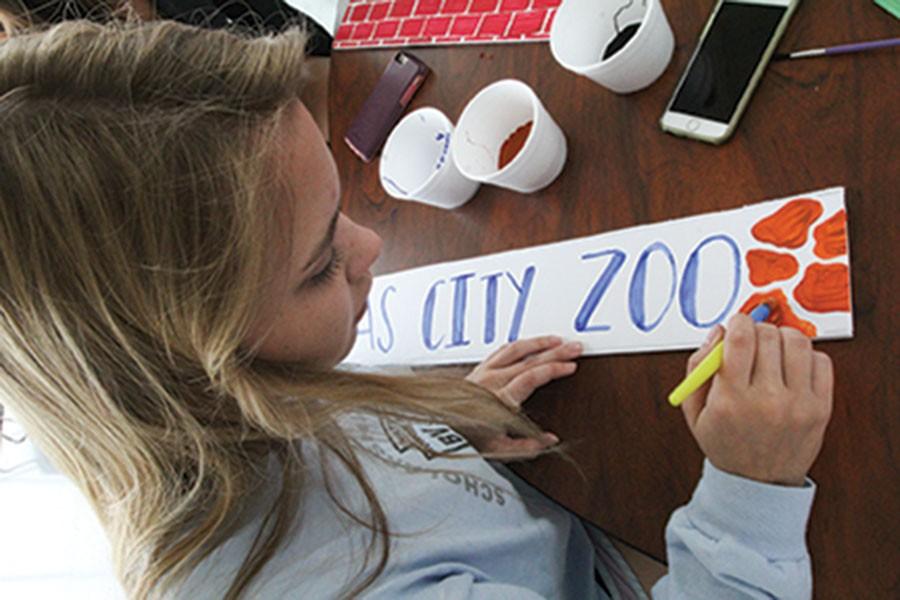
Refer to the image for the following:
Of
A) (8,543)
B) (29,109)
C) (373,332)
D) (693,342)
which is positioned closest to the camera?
(29,109)

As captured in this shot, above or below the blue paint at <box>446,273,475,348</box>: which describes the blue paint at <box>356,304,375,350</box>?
below

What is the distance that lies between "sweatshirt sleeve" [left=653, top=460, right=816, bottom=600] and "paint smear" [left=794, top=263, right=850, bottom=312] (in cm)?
12

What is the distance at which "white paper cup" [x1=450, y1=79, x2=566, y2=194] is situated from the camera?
56 centimetres

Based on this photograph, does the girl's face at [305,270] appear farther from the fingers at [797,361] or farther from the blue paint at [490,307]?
the fingers at [797,361]

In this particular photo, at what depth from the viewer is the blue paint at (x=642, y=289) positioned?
525 millimetres

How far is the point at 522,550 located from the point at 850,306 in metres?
0.30

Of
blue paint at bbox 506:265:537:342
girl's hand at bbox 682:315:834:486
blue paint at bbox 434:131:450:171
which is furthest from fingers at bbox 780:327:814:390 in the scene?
blue paint at bbox 434:131:450:171

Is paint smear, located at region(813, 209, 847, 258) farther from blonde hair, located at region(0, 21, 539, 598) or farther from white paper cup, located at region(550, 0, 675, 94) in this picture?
blonde hair, located at region(0, 21, 539, 598)

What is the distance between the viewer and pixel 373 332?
74 cm

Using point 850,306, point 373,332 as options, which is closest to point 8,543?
point 373,332

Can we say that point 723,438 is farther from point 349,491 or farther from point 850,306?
point 349,491

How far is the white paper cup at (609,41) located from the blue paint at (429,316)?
0.24 meters

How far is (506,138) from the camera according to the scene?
62 cm

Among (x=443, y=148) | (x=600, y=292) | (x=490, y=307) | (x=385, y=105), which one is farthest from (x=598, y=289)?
(x=385, y=105)
